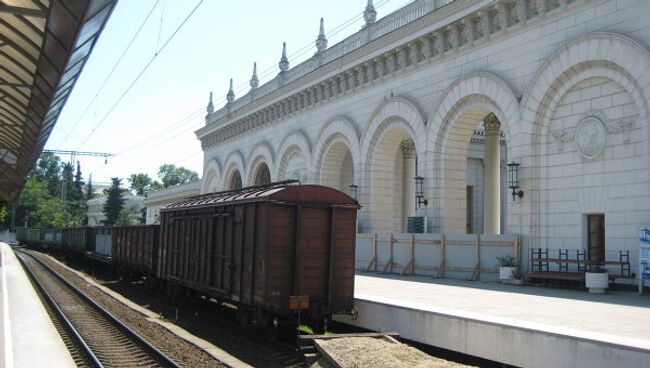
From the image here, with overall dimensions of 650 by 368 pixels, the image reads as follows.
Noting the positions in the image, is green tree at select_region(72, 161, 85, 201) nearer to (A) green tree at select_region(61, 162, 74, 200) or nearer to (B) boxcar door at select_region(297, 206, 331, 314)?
(A) green tree at select_region(61, 162, 74, 200)

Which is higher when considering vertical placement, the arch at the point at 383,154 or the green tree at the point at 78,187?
the green tree at the point at 78,187

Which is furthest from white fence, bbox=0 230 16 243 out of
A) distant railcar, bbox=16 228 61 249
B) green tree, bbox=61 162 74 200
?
green tree, bbox=61 162 74 200

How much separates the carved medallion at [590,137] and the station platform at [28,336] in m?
14.1

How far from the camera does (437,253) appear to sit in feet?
71.2

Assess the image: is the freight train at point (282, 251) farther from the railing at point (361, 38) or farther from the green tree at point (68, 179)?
the green tree at point (68, 179)

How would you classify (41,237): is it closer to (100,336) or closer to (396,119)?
(396,119)

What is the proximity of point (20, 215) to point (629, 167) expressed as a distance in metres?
121

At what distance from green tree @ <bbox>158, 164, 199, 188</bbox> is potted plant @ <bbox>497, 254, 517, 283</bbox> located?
446 ft

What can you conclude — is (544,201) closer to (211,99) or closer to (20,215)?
(211,99)

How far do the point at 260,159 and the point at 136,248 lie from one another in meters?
16.5

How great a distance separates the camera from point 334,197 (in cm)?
1350

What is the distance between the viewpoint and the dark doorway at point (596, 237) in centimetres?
1752

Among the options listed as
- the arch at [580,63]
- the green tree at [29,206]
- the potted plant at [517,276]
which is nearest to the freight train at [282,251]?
the potted plant at [517,276]

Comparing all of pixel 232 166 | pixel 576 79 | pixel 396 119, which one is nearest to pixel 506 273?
pixel 576 79
